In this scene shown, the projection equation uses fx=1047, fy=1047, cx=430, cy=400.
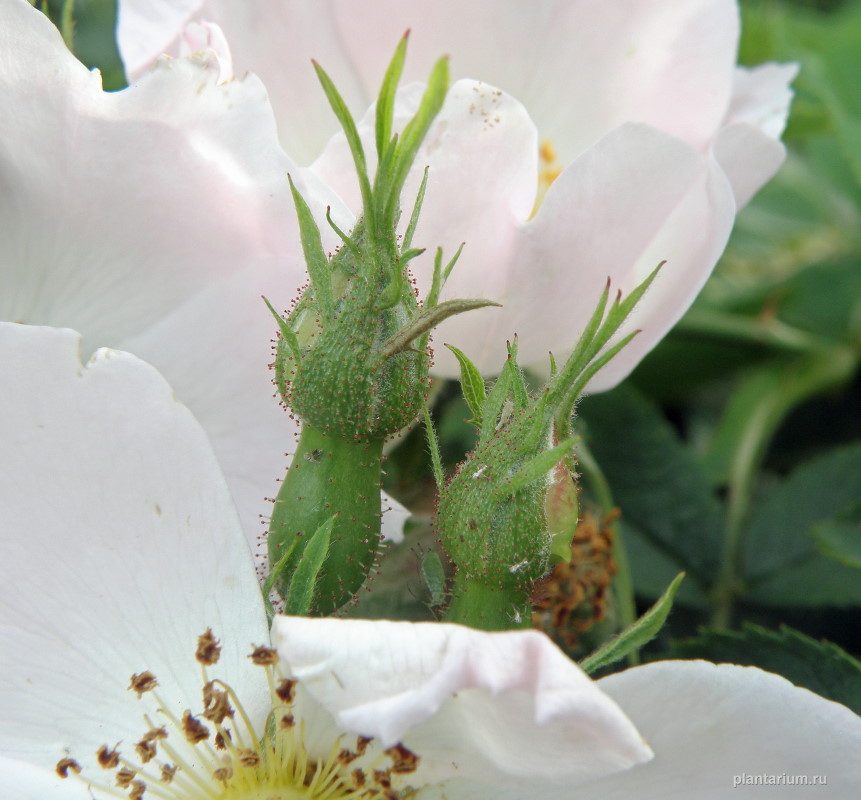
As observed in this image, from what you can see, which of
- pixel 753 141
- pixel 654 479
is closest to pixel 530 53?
pixel 753 141

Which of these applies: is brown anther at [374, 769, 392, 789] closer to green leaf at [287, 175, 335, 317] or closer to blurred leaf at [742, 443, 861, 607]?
green leaf at [287, 175, 335, 317]

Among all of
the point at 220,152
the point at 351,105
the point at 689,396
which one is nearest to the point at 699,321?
the point at 689,396

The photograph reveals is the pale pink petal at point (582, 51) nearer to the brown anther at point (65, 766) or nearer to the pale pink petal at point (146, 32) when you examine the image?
Answer: the pale pink petal at point (146, 32)

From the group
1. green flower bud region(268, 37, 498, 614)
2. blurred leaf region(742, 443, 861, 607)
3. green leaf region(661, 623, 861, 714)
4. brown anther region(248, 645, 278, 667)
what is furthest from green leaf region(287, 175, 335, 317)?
blurred leaf region(742, 443, 861, 607)

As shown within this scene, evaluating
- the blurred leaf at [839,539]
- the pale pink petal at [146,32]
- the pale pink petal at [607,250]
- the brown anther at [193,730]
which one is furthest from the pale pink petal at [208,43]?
the blurred leaf at [839,539]

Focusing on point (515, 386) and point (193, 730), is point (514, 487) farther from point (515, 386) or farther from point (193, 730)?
point (193, 730)

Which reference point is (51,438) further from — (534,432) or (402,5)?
(402,5)
